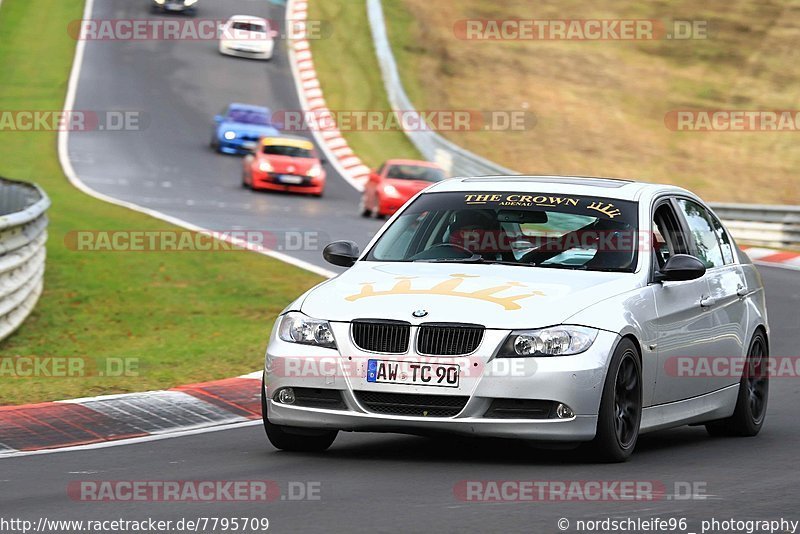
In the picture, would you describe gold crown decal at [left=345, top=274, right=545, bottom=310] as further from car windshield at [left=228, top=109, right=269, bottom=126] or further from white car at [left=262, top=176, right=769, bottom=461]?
car windshield at [left=228, top=109, right=269, bottom=126]

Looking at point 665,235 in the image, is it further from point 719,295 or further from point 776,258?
point 776,258

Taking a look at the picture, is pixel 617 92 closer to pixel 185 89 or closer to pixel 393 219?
pixel 185 89

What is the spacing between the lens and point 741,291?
10367 millimetres

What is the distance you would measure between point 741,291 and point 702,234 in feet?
1.57

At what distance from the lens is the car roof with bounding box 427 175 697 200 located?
31.1 ft

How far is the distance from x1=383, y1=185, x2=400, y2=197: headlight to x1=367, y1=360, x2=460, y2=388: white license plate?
66.3 ft

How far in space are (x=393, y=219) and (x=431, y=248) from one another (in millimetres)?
468

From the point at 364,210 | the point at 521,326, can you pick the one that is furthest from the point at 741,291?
the point at 364,210

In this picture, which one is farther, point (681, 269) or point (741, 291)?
point (741, 291)

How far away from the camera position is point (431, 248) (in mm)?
9336

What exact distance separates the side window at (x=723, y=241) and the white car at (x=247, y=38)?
37851 mm

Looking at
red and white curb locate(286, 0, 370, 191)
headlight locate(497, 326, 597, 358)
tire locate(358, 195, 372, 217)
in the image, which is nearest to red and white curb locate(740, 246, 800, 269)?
tire locate(358, 195, 372, 217)

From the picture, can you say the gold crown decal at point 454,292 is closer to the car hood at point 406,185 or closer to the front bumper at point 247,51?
the car hood at point 406,185

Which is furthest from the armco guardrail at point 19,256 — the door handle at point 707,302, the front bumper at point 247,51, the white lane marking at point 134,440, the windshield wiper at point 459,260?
the front bumper at point 247,51
